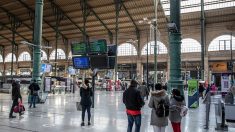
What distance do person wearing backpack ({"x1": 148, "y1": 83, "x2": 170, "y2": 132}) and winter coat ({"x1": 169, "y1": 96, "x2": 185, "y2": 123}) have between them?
435 millimetres

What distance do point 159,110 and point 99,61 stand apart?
7.97m

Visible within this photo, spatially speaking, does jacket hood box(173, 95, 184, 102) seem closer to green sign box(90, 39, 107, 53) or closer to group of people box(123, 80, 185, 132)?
group of people box(123, 80, 185, 132)

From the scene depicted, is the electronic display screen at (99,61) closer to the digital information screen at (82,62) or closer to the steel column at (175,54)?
the digital information screen at (82,62)

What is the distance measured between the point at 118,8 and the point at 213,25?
15.2m

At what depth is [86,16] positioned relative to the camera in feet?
157

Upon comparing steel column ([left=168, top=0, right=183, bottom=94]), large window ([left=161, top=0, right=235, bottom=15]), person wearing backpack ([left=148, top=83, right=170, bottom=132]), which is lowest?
person wearing backpack ([left=148, top=83, right=170, bottom=132])

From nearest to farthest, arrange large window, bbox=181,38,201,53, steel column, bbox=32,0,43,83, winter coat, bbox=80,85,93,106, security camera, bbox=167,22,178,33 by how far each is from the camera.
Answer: security camera, bbox=167,22,178,33 → winter coat, bbox=80,85,93,106 → steel column, bbox=32,0,43,83 → large window, bbox=181,38,201,53

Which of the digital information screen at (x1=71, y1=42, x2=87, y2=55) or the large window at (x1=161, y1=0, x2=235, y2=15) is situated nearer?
the digital information screen at (x1=71, y1=42, x2=87, y2=55)

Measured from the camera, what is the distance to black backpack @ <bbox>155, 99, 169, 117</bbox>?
6.05m

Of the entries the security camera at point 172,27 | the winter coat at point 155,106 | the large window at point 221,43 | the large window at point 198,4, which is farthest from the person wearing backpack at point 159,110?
the large window at point 221,43

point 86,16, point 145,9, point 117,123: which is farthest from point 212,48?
point 117,123

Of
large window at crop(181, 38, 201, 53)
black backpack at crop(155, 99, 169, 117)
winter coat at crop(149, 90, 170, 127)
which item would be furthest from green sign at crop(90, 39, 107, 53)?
large window at crop(181, 38, 201, 53)

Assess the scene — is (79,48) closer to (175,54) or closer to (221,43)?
(175,54)

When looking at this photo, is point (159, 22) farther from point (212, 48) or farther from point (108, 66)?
point (108, 66)
